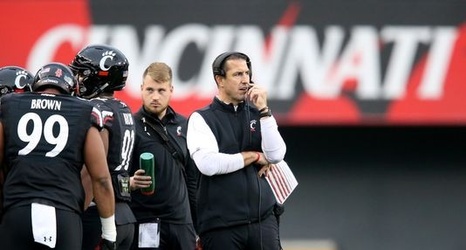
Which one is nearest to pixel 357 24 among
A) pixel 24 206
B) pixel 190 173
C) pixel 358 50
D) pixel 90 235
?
pixel 358 50

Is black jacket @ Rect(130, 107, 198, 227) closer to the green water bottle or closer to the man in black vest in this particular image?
the green water bottle

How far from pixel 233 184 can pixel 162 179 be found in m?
0.85

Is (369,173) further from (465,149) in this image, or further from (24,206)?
(24,206)

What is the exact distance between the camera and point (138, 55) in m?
13.3

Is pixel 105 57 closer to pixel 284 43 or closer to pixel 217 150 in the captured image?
pixel 217 150

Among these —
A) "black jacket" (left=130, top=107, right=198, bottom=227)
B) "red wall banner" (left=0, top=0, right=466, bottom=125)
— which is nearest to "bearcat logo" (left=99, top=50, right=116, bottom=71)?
"black jacket" (left=130, top=107, right=198, bottom=227)

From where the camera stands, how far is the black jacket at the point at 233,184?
343 inches

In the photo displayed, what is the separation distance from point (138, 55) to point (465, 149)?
363cm

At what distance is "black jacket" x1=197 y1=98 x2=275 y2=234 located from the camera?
870cm

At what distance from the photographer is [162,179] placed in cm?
942

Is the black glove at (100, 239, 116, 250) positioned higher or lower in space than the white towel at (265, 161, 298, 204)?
lower

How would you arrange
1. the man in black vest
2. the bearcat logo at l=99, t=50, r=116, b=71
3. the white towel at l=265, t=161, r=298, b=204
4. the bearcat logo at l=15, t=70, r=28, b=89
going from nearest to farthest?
the bearcat logo at l=99, t=50, r=116, b=71, the man in black vest, the white towel at l=265, t=161, r=298, b=204, the bearcat logo at l=15, t=70, r=28, b=89

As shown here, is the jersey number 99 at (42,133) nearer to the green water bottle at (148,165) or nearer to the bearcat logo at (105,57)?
the bearcat logo at (105,57)

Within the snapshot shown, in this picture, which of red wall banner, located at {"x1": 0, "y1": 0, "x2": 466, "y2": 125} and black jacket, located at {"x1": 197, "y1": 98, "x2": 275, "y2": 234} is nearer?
black jacket, located at {"x1": 197, "y1": 98, "x2": 275, "y2": 234}
